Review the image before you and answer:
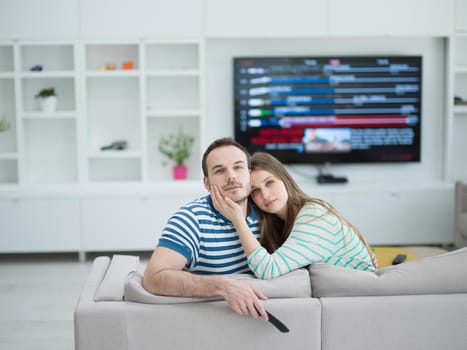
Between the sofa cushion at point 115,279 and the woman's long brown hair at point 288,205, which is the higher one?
the woman's long brown hair at point 288,205

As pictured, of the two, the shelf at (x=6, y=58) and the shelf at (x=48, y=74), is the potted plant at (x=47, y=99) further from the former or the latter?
the shelf at (x=6, y=58)

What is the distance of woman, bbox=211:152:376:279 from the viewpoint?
1.97 m

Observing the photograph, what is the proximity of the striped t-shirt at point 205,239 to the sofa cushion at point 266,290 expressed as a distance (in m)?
0.16

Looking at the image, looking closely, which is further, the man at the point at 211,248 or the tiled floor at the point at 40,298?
the tiled floor at the point at 40,298

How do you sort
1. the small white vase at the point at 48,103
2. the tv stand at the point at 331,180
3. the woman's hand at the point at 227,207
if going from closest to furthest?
1. the woman's hand at the point at 227,207
2. the small white vase at the point at 48,103
3. the tv stand at the point at 331,180

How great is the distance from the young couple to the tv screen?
3.18m

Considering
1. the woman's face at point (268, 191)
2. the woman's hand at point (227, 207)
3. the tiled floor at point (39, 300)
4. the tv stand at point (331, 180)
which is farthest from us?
the tv stand at point (331, 180)

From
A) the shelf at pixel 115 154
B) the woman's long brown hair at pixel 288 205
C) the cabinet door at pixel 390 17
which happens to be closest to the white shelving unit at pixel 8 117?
the shelf at pixel 115 154

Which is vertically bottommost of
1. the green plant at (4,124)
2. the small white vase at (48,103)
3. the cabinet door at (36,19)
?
the green plant at (4,124)

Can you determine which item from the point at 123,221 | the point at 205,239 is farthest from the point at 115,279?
the point at 123,221

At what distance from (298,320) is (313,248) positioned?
0.86 feet

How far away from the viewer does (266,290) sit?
187cm

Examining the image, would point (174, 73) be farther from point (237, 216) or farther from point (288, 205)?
point (237, 216)

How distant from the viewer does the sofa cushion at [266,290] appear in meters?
1.86
